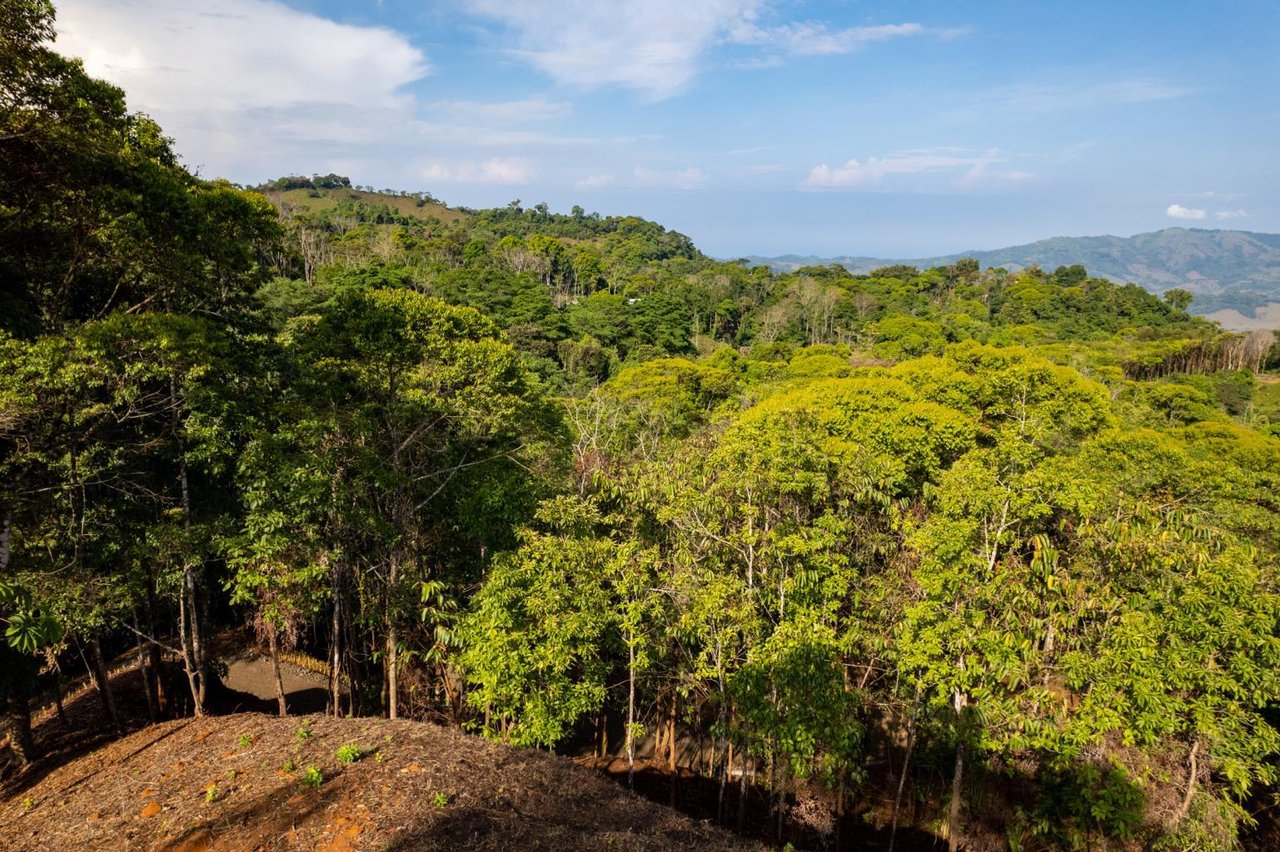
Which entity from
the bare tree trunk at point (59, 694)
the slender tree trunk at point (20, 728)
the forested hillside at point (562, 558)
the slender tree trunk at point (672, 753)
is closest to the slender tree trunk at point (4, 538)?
the forested hillside at point (562, 558)

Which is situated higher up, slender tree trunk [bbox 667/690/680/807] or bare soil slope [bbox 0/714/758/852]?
bare soil slope [bbox 0/714/758/852]

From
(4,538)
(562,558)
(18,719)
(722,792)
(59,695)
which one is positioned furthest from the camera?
(59,695)

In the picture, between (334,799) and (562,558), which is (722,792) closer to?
(562,558)

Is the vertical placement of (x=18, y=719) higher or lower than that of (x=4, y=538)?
lower

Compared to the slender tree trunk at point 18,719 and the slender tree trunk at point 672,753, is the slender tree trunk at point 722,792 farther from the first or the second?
the slender tree trunk at point 18,719

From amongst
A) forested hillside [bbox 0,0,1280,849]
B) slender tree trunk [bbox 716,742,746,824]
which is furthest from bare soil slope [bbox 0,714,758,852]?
slender tree trunk [bbox 716,742,746,824]

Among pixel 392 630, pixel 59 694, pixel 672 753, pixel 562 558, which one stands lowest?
pixel 672 753

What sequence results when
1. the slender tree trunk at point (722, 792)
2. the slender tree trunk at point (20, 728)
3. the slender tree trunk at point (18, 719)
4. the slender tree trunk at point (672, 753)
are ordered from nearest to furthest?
the slender tree trunk at point (18, 719), the slender tree trunk at point (20, 728), the slender tree trunk at point (722, 792), the slender tree trunk at point (672, 753)

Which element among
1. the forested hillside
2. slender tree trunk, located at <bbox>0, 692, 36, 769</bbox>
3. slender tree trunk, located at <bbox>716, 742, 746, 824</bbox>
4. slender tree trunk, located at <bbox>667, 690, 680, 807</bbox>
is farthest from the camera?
slender tree trunk, located at <bbox>667, 690, 680, 807</bbox>

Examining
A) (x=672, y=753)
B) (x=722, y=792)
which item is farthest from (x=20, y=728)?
(x=722, y=792)

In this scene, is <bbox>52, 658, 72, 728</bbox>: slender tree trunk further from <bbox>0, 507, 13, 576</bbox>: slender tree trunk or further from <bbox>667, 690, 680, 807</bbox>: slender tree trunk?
<bbox>667, 690, 680, 807</bbox>: slender tree trunk
